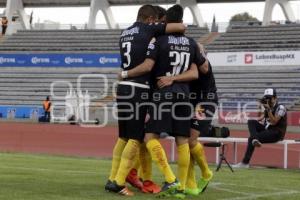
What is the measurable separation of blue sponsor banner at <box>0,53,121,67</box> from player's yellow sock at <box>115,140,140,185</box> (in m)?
30.9

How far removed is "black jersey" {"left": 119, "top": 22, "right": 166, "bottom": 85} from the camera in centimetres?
694

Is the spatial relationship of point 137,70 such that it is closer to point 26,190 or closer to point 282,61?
point 26,190

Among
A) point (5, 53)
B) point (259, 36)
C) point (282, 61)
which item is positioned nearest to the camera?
point (282, 61)

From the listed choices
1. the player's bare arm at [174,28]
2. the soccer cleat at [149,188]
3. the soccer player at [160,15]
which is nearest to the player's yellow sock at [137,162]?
the soccer cleat at [149,188]

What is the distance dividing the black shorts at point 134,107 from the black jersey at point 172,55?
0.85 feet

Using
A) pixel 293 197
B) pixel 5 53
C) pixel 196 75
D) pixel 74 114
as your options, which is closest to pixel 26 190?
pixel 196 75

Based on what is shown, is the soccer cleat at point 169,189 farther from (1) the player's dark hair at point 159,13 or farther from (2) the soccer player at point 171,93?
(1) the player's dark hair at point 159,13

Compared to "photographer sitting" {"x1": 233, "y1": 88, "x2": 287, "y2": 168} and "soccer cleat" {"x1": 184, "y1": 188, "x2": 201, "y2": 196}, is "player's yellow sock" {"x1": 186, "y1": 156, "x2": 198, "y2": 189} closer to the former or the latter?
"soccer cleat" {"x1": 184, "y1": 188, "x2": 201, "y2": 196}

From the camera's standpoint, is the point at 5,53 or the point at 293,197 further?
the point at 5,53

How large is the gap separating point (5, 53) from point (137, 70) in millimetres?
36725

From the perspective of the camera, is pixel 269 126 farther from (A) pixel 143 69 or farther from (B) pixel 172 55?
(A) pixel 143 69

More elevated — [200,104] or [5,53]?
[5,53]

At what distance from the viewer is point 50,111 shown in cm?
3456

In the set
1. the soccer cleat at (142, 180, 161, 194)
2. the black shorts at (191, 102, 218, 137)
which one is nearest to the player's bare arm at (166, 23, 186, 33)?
the black shorts at (191, 102, 218, 137)
